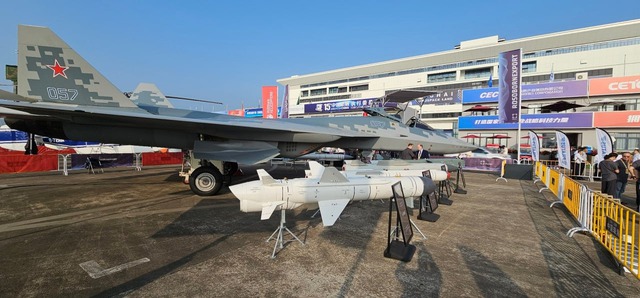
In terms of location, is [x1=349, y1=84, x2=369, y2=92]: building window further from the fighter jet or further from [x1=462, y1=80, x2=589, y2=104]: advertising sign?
the fighter jet

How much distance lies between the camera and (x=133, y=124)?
29.6ft

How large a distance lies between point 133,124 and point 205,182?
2.91 m

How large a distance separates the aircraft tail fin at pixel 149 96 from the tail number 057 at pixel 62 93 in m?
7.08

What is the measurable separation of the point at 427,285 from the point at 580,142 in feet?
121

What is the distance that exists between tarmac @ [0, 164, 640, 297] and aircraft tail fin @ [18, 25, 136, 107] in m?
3.44

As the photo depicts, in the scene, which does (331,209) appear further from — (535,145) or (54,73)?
(535,145)

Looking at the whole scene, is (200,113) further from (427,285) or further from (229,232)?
(427,285)

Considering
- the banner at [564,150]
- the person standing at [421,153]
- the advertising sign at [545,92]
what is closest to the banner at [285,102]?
the advertising sign at [545,92]

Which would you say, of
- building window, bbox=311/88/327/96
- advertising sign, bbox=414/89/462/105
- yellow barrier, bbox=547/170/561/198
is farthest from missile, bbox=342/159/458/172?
building window, bbox=311/88/327/96

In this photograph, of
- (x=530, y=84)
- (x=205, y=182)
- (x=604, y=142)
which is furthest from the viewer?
(x=530, y=84)

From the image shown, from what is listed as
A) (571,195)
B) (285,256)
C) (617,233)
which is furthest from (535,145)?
(285,256)

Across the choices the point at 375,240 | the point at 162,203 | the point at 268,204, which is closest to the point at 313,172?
the point at 268,204

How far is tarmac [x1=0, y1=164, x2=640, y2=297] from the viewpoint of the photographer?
3.75 m

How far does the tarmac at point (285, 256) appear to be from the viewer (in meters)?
3.75
